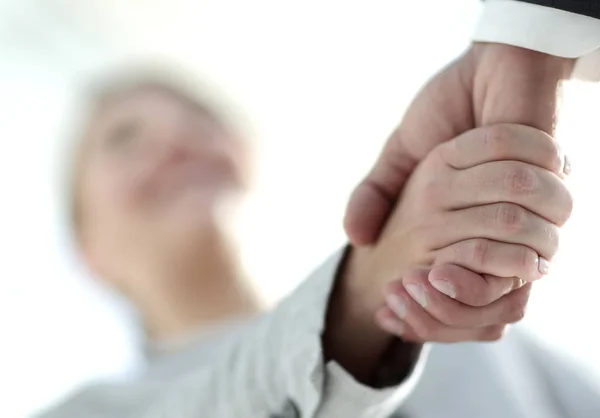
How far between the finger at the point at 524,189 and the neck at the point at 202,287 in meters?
0.55

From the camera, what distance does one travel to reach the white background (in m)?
0.53

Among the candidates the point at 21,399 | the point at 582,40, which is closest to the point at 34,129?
the point at 21,399

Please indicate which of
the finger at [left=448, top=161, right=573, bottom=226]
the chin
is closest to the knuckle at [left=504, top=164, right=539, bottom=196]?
the finger at [left=448, top=161, right=573, bottom=226]

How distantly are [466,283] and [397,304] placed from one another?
1.7 inches

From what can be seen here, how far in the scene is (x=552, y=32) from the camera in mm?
275

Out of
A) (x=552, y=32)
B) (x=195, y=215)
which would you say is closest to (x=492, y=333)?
(x=552, y=32)

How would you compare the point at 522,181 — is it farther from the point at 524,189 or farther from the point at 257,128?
the point at 257,128

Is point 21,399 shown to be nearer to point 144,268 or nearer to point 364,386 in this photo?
point 144,268

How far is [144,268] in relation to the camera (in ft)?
2.69

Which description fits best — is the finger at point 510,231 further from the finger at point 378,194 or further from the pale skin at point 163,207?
the pale skin at point 163,207

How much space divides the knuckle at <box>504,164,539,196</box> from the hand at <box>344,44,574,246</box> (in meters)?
0.02

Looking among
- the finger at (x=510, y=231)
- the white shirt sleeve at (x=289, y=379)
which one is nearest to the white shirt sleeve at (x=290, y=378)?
the white shirt sleeve at (x=289, y=379)

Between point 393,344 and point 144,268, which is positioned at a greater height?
point 393,344

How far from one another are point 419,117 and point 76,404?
1.54 ft
